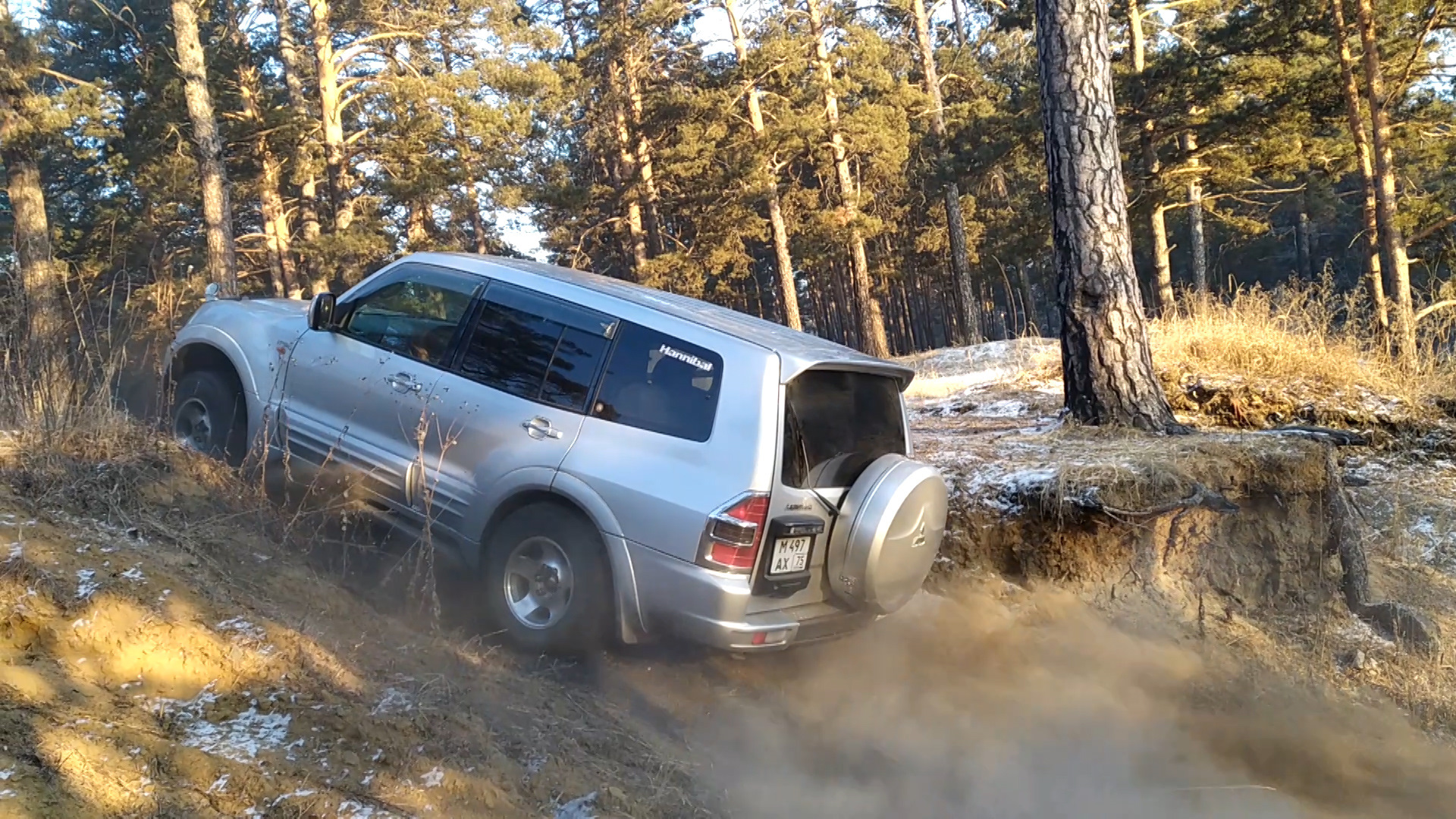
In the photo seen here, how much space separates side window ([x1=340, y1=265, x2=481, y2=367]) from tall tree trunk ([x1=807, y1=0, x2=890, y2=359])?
1897 cm

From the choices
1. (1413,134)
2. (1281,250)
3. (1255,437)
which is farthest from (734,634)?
(1281,250)

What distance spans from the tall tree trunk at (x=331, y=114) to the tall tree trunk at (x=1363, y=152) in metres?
18.8

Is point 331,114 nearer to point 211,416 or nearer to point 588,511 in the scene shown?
point 211,416

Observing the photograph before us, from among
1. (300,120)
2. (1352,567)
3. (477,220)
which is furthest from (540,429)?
(477,220)

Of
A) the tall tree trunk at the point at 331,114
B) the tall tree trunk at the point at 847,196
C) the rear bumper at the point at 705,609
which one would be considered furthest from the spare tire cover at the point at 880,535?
the tall tree trunk at the point at 847,196

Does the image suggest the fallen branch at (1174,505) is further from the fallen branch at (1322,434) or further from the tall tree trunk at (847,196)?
the tall tree trunk at (847,196)

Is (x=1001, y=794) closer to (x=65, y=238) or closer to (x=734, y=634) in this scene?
(x=734, y=634)

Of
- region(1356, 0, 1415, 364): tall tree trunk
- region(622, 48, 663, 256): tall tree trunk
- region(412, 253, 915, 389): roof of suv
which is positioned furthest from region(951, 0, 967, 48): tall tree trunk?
region(412, 253, 915, 389): roof of suv

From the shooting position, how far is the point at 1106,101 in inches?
306

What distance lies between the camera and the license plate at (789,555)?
167 inches

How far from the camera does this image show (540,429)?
4.68 metres

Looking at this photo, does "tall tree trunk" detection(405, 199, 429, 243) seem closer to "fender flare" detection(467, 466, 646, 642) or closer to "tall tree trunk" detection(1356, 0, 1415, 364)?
"tall tree trunk" detection(1356, 0, 1415, 364)

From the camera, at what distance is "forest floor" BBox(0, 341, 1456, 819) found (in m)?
3.16

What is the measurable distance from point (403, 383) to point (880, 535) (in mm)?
2730
